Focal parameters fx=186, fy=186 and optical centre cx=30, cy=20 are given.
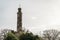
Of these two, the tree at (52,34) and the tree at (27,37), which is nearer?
the tree at (27,37)

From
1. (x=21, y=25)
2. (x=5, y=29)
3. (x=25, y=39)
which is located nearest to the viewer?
(x=25, y=39)

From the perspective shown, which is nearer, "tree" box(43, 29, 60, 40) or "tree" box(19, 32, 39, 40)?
"tree" box(19, 32, 39, 40)

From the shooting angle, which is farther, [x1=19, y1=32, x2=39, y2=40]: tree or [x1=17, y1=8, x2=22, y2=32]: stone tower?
[x1=17, y1=8, x2=22, y2=32]: stone tower

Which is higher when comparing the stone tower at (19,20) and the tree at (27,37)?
the stone tower at (19,20)

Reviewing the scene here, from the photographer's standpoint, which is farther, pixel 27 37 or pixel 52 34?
pixel 52 34

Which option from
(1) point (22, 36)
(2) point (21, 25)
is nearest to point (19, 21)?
A: (2) point (21, 25)

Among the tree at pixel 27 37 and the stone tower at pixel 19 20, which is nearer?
the tree at pixel 27 37

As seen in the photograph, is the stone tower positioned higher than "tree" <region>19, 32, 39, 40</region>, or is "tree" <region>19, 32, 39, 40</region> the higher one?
the stone tower

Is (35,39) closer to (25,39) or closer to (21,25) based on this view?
(25,39)

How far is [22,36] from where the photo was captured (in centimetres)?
4103

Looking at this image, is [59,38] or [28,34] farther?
[59,38]

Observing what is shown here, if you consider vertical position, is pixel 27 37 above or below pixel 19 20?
below

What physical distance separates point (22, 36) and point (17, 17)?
12823 millimetres

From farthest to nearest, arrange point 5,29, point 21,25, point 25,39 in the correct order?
point 5,29 → point 21,25 → point 25,39
